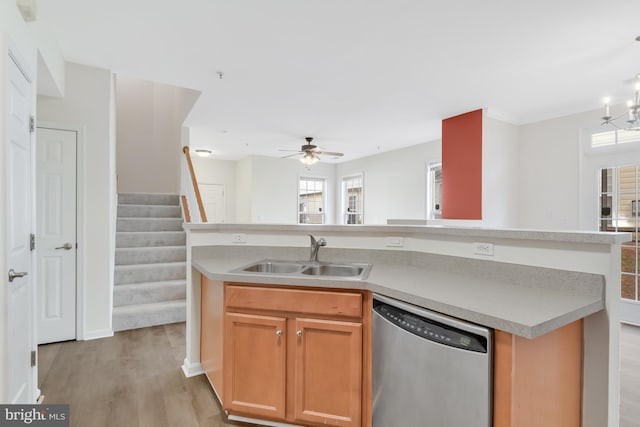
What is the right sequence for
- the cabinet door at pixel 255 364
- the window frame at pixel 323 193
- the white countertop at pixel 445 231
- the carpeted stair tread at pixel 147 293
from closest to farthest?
the white countertop at pixel 445 231 → the cabinet door at pixel 255 364 → the carpeted stair tread at pixel 147 293 → the window frame at pixel 323 193

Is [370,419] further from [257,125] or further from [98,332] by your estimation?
[257,125]

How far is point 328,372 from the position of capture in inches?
70.1

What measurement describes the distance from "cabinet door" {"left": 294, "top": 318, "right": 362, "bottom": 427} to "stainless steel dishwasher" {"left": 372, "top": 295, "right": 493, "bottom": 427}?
0.11 meters

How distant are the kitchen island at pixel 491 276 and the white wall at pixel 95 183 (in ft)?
4.78

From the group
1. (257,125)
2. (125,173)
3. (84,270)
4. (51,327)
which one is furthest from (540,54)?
(125,173)

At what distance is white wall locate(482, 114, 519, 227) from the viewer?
4500mm

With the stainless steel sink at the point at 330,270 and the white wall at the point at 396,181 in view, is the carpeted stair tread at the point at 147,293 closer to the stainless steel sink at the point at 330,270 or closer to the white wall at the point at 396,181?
the stainless steel sink at the point at 330,270

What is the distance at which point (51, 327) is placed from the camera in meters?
3.16

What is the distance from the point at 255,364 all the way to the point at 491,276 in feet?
4.55

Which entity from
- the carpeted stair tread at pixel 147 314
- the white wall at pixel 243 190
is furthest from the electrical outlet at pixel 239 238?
the white wall at pixel 243 190

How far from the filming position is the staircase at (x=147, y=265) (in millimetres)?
3746

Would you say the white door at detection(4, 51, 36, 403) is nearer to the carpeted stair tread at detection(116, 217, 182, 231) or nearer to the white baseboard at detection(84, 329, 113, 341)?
the white baseboard at detection(84, 329, 113, 341)

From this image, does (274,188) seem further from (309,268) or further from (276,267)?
(309,268)

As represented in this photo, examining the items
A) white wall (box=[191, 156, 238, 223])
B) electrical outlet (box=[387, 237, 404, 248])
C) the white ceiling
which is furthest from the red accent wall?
white wall (box=[191, 156, 238, 223])
